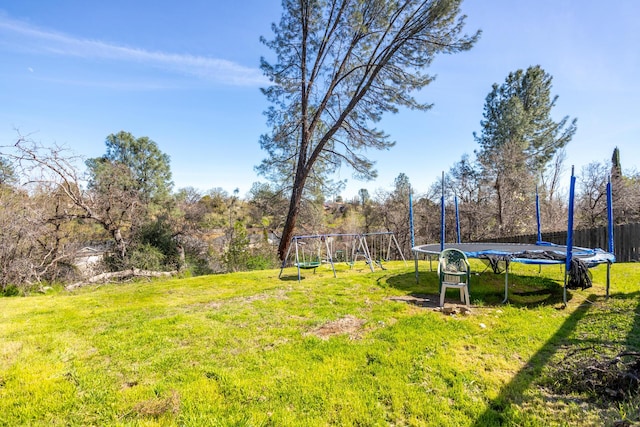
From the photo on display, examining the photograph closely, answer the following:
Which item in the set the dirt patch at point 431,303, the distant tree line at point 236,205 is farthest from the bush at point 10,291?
the dirt patch at point 431,303

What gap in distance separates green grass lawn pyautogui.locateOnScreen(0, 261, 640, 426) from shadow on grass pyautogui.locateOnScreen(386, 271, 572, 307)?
0.20 feet

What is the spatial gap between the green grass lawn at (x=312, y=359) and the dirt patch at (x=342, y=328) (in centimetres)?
2

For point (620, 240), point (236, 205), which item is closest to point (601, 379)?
point (620, 240)

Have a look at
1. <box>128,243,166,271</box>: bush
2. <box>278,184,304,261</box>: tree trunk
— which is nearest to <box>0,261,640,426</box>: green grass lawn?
<box>128,243,166,271</box>: bush

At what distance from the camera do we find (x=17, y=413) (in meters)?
1.85

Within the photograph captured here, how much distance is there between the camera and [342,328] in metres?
3.34

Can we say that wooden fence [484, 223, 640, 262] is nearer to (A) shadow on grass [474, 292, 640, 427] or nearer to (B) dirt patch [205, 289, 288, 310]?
(A) shadow on grass [474, 292, 640, 427]

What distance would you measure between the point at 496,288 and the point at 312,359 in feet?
13.4

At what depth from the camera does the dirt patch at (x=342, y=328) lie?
3156 millimetres

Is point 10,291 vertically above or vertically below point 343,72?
below

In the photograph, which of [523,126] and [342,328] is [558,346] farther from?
[523,126]

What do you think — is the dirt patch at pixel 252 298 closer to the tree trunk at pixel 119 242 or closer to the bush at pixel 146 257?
the bush at pixel 146 257

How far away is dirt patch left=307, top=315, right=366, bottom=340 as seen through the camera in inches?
124

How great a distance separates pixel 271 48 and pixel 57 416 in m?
10.3
